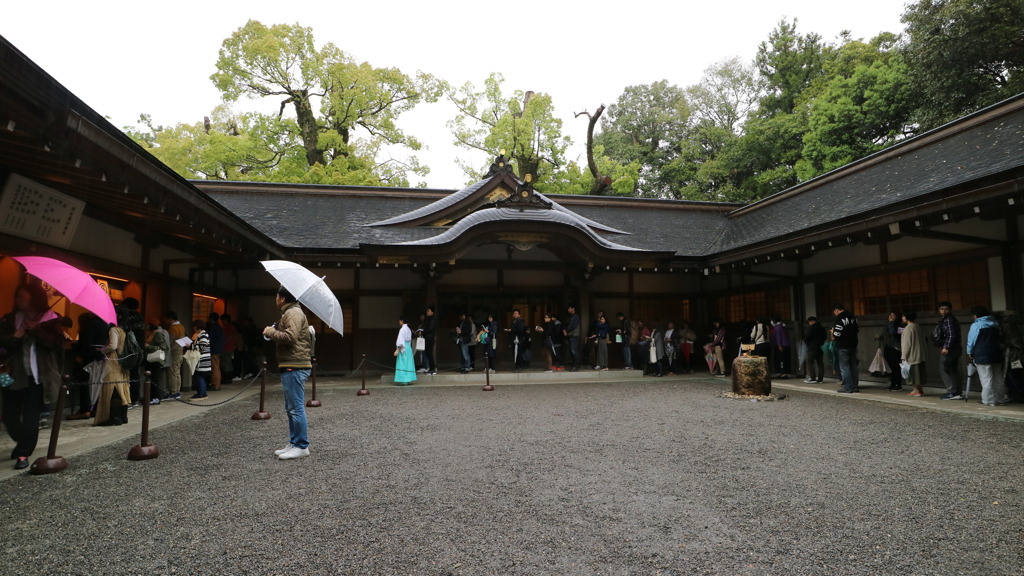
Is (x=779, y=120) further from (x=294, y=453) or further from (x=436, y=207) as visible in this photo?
(x=294, y=453)

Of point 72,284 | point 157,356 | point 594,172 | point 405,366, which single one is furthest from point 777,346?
point 594,172

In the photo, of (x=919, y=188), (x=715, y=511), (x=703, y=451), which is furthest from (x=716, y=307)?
(x=715, y=511)

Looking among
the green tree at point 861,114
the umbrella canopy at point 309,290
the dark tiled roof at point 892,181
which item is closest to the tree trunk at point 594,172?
the green tree at point 861,114

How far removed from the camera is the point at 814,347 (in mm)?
10492

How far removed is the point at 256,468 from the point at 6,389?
221 cm

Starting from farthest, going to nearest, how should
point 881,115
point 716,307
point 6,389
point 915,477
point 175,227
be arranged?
point 881,115 → point 716,307 → point 175,227 → point 6,389 → point 915,477

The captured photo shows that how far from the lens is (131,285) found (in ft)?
28.6

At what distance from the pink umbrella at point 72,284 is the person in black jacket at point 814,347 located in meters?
11.4

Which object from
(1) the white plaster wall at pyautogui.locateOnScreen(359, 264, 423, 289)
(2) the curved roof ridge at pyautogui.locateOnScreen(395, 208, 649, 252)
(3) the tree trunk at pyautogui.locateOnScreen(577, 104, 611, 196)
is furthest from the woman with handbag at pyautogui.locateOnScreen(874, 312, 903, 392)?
(3) the tree trunk at pyautogui.locateOnScreen(577, 104, 611, 196)

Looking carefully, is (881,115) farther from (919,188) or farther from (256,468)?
(256,468)

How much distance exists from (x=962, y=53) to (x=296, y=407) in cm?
2355

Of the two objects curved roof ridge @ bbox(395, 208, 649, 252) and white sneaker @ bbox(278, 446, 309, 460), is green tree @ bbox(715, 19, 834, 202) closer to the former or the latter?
curved roof ridge @ bbox(395, 208, 649, 252)

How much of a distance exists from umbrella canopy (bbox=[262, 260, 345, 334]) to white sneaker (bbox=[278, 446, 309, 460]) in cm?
118

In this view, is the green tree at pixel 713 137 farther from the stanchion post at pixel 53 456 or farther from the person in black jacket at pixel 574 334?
the stanchion post at pixel 53 456
